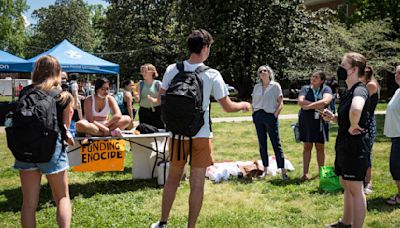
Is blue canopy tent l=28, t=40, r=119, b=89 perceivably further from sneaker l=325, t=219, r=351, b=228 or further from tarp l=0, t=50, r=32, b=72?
sneaker l=325, t=219, r=351, b=228

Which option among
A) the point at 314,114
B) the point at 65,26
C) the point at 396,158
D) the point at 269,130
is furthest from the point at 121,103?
the point at 65,26

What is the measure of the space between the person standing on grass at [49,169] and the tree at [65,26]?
53449mm

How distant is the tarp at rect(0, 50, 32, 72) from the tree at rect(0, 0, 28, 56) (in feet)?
128

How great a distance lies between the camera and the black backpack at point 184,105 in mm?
3598

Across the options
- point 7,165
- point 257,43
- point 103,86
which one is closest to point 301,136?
point 103,86

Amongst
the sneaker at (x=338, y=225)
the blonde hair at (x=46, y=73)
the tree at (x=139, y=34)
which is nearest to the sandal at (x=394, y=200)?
the sneaker at (x=338, y=225)

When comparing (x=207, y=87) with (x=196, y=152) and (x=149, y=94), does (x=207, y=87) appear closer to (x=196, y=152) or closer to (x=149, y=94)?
(x=196, y=152)

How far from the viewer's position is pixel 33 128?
321 cm

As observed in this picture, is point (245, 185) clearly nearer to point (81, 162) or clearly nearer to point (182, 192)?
point (182, 192)

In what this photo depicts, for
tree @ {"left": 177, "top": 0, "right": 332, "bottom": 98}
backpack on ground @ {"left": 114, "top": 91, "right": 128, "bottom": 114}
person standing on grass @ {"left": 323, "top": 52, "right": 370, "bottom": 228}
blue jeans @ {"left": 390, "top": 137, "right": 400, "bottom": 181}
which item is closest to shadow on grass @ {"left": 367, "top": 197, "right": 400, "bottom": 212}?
blue jeans @ {"left": 390, "top": 137, "right": 400, "bottom": 181}

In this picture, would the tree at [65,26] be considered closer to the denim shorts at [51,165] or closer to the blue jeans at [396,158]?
the blue jeans at [396,158]

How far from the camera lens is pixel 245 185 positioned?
20.4ft

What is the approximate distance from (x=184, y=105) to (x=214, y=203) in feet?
7.16

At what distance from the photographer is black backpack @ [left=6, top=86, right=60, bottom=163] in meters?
3.20
